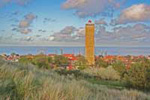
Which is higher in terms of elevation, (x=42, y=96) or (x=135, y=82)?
(x=42, y=96)

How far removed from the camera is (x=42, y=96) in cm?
519

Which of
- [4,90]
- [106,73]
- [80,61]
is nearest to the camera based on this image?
[4,90]

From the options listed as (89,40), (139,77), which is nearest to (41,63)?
(139,77)

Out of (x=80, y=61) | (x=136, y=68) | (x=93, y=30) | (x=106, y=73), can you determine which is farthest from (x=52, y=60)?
(x=93, y=30)

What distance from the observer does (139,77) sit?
31562mm

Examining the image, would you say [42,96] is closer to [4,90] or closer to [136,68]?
[4,90]

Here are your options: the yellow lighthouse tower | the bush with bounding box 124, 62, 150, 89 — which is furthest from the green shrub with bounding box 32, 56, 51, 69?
the yellow lighthouse tower

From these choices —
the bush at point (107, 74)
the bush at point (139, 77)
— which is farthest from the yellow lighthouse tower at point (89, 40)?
the bush at point (139, 77)

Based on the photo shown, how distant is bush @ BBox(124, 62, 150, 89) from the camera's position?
30.8 metres

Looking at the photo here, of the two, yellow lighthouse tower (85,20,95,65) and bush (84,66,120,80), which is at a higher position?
yellow lighthouse tower (85,20,95,65)

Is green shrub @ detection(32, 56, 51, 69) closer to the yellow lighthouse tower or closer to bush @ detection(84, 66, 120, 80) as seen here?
bush @ detection(84, 66, 120, 80)

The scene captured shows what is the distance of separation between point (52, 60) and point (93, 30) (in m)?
43.3

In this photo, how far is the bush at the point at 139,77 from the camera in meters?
30.8

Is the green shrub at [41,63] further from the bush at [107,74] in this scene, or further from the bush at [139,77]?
the bush at [139,77]
